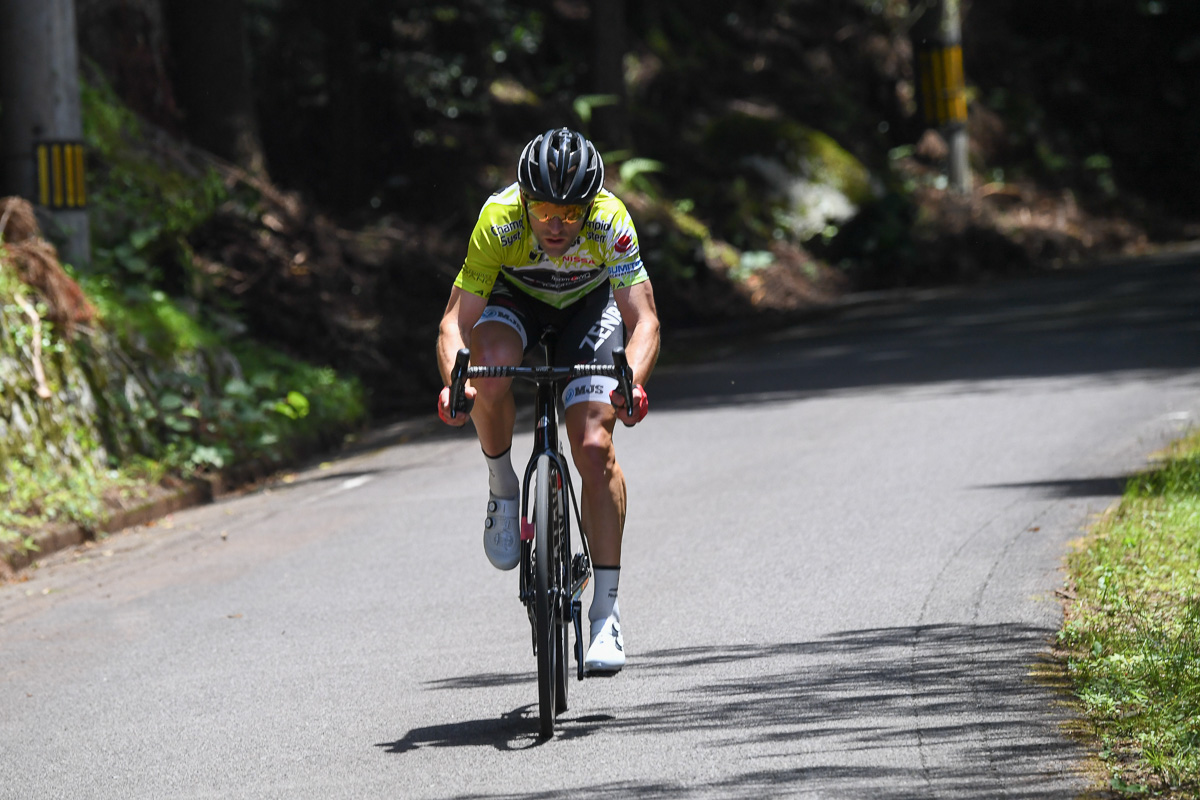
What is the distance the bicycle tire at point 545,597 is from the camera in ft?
17.7

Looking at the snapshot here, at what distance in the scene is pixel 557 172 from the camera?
5.55 meters

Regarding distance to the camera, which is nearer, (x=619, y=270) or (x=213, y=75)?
(x=619, y=270)

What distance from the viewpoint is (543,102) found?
27.1 m

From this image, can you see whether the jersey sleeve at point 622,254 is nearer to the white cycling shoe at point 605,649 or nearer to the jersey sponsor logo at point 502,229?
the jersey sponsor logo at point 502,229

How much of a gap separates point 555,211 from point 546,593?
135 cm

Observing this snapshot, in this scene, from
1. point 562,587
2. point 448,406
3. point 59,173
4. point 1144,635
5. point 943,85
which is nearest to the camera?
point 448,406

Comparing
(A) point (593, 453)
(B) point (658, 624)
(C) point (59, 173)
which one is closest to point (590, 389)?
(A) point (593, 453)

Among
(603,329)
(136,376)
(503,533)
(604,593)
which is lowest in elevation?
(604,593)

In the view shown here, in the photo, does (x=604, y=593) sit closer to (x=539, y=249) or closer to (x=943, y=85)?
(x=539, y=249)

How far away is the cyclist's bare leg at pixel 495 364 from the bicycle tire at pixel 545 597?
35cm

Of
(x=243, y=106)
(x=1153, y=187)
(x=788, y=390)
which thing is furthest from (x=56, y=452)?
(x=1153, y=187)

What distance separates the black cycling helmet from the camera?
18.1 ft

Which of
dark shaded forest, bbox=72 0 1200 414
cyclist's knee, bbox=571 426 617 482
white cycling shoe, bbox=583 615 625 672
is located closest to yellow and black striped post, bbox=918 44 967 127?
dark shaded forest, bbox=72 0 1200 414

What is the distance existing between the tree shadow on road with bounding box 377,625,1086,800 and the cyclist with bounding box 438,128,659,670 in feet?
1.36
